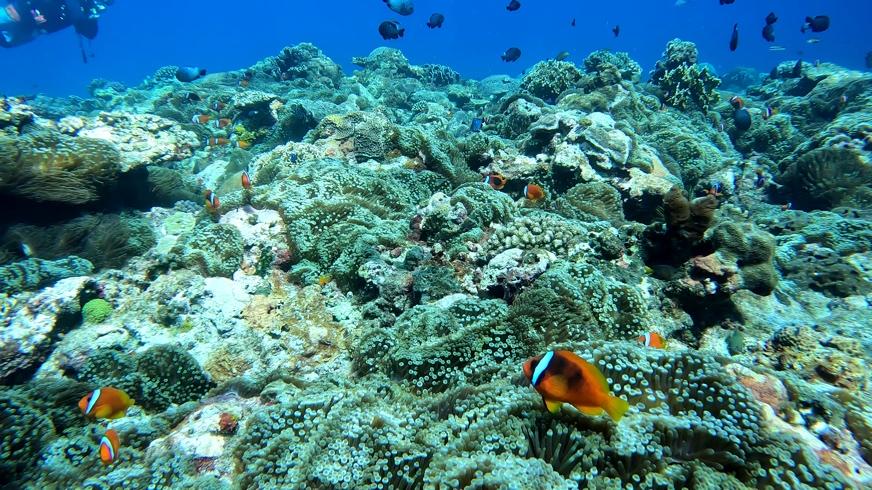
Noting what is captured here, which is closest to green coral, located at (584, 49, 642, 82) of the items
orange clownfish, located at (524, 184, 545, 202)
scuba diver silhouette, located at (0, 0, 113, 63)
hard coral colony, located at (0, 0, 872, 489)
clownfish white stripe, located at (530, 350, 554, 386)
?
hard coral colony, located at (0, 0, 872, 489)

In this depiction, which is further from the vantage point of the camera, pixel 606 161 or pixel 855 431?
pixel 606 161

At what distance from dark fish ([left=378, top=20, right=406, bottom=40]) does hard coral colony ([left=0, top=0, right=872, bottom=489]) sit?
2.8 inches

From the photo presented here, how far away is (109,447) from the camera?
9.29ft

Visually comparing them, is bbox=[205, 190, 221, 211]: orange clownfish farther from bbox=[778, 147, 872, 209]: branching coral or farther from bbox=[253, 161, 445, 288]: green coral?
bbox=[778, 147, 872, 209]: branching coral

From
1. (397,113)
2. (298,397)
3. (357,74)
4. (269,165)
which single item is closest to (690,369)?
(298,397)

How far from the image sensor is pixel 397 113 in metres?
15.3

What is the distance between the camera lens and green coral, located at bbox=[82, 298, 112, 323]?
506cm

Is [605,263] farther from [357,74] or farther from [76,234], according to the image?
[357,74]

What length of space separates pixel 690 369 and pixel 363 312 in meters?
3.27

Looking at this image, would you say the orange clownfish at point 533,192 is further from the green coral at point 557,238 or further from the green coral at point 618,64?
the green coral at point 618,64

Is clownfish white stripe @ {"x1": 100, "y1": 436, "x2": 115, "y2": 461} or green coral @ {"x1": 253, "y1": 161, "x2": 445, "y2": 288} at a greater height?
green coral @ {"x1": 253, "y1": 161, "x2": 445, "y2": 288}

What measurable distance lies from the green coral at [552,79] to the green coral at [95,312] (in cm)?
1233

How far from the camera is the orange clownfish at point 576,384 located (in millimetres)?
2021

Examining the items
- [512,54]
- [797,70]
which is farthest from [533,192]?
[797,70]
